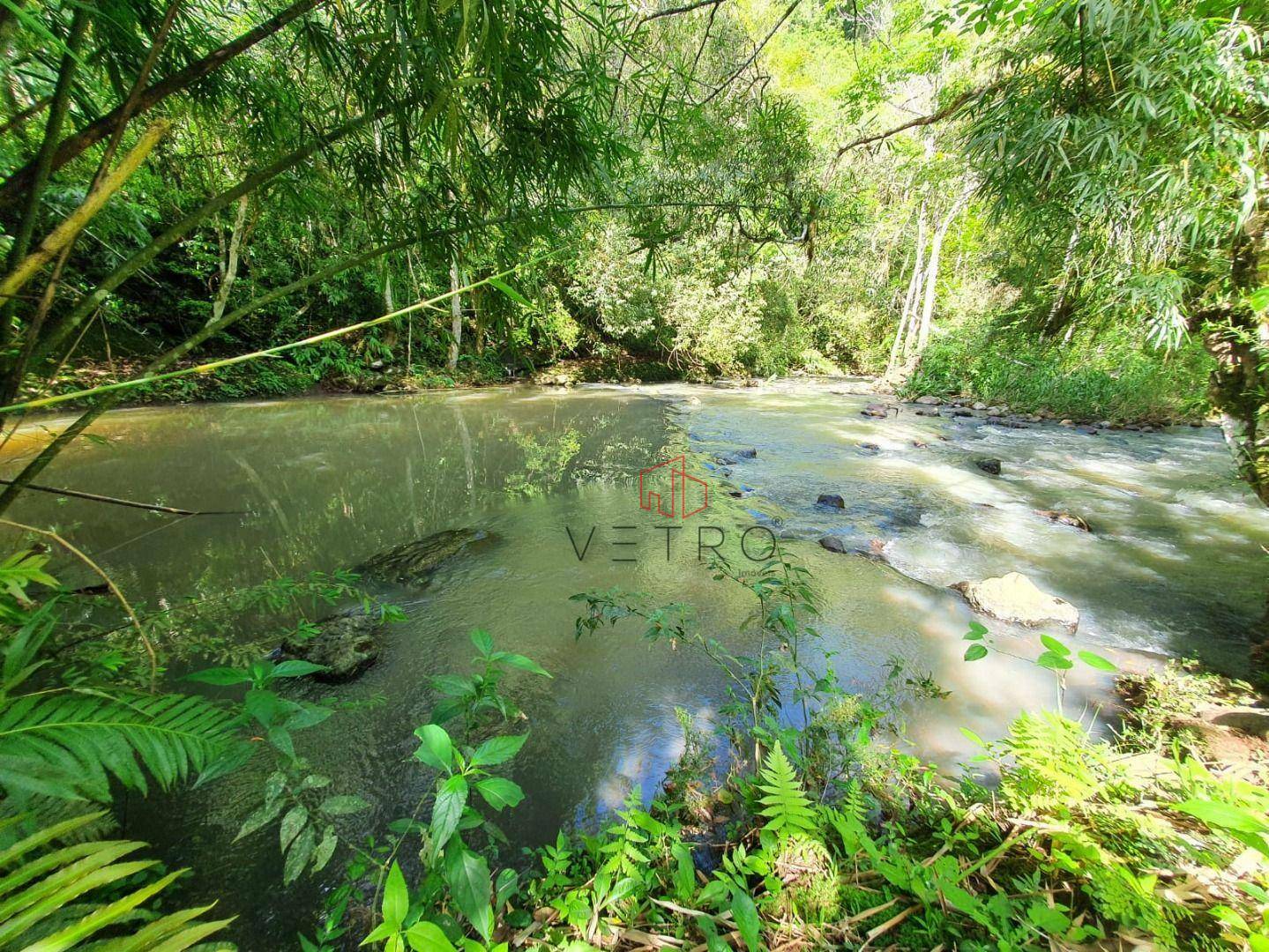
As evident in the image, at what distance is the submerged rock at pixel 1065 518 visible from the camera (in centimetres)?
439

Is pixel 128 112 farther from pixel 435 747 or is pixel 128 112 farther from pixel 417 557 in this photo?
pixel 417 557

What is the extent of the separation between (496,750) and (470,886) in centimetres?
20

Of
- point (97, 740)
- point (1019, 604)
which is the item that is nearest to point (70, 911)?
point (97, 740)

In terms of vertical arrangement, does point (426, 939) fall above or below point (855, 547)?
above

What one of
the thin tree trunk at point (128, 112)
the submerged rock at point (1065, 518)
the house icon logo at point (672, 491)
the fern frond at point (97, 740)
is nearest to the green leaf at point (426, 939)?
the fern frond at point (97, 740)

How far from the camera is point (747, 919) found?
33.5 inches

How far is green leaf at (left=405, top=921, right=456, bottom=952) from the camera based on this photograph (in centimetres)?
65

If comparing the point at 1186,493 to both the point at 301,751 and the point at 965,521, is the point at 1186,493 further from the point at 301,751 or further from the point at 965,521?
the point at 301,751

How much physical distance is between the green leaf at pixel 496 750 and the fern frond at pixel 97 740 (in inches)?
19.9

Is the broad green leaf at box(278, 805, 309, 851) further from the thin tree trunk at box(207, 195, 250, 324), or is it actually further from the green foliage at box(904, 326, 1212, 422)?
the green foliage at box(904, 326, 1212, 422)

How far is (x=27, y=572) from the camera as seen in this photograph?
968 mm

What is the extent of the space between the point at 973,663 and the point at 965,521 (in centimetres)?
255

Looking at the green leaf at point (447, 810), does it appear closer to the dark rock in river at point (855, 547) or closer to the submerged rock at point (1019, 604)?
the submerged rock at point (1019, 604)

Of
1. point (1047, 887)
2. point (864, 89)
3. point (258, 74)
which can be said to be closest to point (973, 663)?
point (1047, 887)
